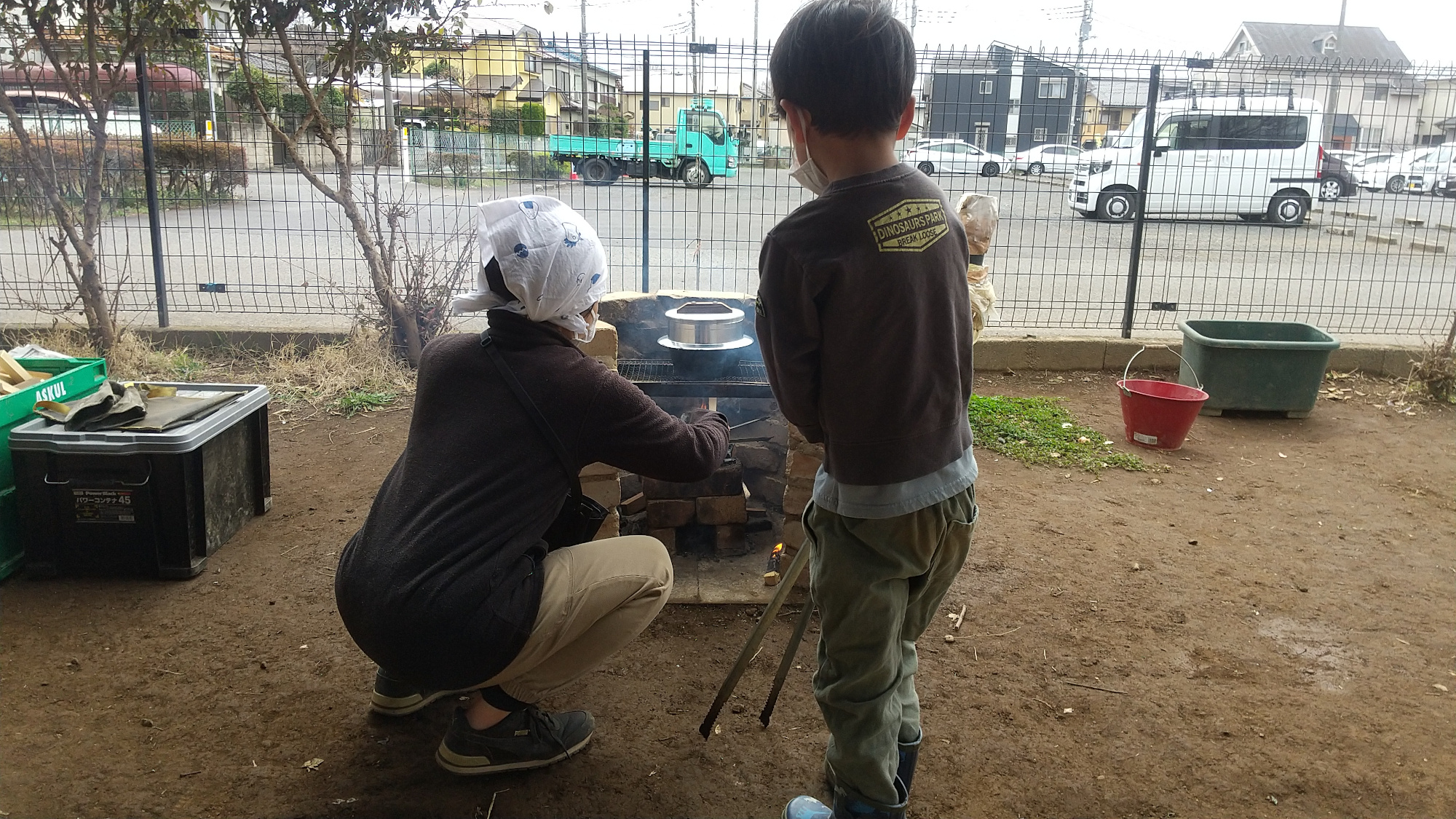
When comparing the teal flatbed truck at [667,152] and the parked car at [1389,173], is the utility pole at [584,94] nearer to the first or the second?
the teal flatbed truck at [667,152]

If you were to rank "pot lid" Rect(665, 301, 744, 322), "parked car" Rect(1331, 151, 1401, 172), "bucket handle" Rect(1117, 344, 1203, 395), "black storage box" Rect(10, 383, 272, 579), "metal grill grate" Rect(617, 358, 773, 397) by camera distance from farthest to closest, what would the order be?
"parked car" Rect(1331, 151, 1401, 172)
"bucket handle" Rect(1117, 344, 1203, 395)
"pot lid" Rect(665, 301, 744, 322)
"metal grill grate" Rect(617, 358, 773, 397)
"black storage box" Rect(10, 383, 272, 579)

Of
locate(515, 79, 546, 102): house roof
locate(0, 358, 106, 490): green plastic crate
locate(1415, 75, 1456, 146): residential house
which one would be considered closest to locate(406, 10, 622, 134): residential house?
locate(515, 79, 546, 102): house roof

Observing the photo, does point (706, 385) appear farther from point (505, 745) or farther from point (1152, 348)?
point (1152, 348)

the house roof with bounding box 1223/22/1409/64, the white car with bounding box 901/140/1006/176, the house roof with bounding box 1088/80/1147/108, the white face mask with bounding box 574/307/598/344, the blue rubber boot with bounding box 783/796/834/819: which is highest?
the house roof with bounding box 1223/22/1409/64

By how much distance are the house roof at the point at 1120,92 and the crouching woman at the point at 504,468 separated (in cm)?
566

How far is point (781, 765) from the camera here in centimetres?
240

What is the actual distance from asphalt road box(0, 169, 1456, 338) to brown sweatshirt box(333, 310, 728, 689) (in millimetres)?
4093

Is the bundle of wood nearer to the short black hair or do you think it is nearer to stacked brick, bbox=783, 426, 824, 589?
stacked brick, bbox=783, 426, 824, 589

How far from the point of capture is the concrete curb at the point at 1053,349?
6156mm

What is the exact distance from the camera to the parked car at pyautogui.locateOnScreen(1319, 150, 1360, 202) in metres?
8.73

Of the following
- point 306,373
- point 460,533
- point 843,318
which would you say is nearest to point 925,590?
point 843,318

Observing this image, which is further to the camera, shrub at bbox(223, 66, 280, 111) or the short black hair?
shrub at bbox(223, 66, 280, 111)

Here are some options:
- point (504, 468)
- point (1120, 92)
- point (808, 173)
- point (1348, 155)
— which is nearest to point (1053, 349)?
point (1120, 92)

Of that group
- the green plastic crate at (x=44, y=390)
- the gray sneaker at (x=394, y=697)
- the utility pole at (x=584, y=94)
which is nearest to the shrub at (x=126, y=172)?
the utility pole at (x=584, y=94)
